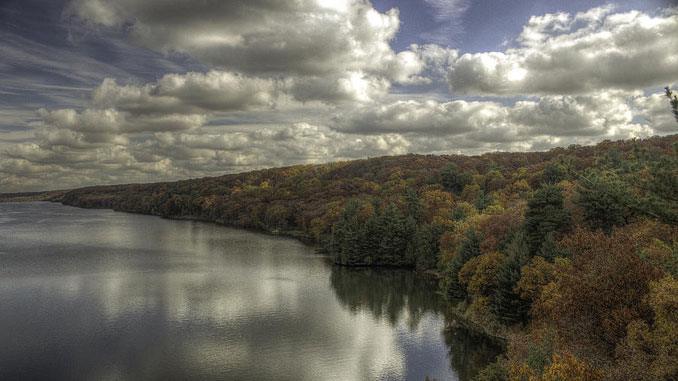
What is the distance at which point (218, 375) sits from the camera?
78.8 feet

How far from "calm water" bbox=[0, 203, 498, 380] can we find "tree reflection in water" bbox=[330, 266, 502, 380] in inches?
5.0

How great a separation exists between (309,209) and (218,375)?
7323cm

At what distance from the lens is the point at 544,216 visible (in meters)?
33.6

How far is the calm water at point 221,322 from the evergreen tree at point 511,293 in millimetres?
2745

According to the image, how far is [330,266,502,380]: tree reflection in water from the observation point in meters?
27.6

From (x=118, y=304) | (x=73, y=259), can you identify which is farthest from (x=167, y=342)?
(x=73, y=259)

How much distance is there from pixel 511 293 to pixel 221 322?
71.8ft

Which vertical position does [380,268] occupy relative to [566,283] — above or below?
below

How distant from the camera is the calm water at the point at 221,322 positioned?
25391 mm

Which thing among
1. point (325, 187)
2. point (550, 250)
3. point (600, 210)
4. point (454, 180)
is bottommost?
point (550, 250)

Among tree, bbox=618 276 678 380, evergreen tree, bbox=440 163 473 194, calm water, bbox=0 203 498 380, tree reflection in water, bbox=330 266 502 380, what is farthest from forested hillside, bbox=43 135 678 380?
evergreen tree, bbox=440 163 473 194

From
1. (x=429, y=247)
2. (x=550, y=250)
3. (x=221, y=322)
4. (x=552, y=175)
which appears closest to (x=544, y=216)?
(x=550, y=250)

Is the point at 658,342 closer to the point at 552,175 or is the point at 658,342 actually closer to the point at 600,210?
the point at 600,210

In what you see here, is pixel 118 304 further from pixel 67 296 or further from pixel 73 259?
pixel 73 259
